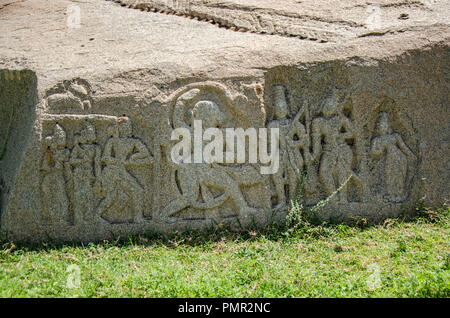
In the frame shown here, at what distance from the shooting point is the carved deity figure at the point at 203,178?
4.12 m

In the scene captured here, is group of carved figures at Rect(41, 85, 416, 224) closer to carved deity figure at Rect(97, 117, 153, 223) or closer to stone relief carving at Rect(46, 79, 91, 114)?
carved deity figure at Rect(97, 117, 153, 223)

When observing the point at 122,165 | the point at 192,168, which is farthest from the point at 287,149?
the point at 122,165

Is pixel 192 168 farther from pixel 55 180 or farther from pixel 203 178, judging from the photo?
pixel 55 180

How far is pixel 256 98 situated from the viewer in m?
4.15

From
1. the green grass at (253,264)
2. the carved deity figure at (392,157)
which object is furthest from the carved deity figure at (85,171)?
the carved deity figure at (392,157)

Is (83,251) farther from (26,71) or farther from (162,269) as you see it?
(26,71)

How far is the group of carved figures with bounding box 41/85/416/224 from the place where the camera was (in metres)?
4.12

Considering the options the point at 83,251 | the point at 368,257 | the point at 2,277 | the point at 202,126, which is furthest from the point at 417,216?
the point at 2,277

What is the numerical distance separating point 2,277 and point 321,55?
334 centimetres

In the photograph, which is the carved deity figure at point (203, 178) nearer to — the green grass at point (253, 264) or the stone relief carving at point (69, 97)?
the green grass at point (253, 264)

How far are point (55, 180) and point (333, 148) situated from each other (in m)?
2.61

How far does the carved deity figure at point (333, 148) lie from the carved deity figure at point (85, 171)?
2061 mm

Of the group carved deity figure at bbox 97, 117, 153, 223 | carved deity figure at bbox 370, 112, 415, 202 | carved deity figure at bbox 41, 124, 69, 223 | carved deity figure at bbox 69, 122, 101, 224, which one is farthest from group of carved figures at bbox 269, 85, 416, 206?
carved deity figure at bbox 41, 124, 69, 223

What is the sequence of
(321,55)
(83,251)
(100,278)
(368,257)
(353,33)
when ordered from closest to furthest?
(100,278), (368,257), (83,251), (321,55), (353,33)
